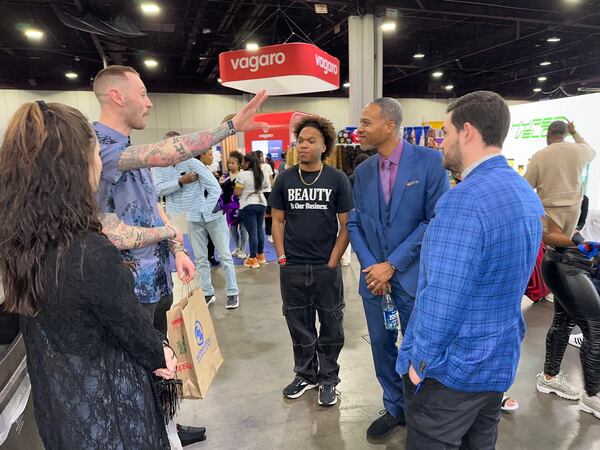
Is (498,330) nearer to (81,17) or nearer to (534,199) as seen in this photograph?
(534,199)

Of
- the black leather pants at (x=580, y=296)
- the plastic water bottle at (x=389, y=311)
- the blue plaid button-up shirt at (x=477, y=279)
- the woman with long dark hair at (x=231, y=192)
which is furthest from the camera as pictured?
the woman with long dark hair at (x=231, y=192)

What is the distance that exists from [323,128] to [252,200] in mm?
3478

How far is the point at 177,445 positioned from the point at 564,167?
3.09 m

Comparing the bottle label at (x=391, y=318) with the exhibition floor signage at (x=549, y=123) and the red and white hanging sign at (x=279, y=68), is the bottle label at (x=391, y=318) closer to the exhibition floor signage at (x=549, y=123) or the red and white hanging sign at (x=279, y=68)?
the red and white hanging sign at (x=279, y=68)

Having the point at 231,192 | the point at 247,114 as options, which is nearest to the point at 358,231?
the point at 247,114

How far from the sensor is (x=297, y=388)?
2736 millimetres

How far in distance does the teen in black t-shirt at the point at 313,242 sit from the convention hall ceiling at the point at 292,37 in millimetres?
5226

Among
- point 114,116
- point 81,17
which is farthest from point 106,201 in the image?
point 81,17

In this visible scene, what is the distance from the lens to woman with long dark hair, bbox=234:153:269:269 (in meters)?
5.87

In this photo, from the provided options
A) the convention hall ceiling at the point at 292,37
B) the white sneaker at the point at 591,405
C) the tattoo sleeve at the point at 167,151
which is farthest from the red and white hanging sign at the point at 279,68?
the white sneaker at the point at 591,405

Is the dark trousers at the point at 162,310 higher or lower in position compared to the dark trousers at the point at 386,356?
higher

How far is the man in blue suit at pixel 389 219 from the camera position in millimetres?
2090

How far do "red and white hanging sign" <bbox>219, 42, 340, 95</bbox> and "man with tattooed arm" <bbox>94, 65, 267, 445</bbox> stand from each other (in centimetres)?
379

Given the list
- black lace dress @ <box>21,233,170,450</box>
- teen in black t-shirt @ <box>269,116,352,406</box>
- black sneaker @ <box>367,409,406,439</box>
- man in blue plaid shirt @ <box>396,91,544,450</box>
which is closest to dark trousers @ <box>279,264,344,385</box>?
teen in black t-shirt @ <box>269,116,352,406</box>
